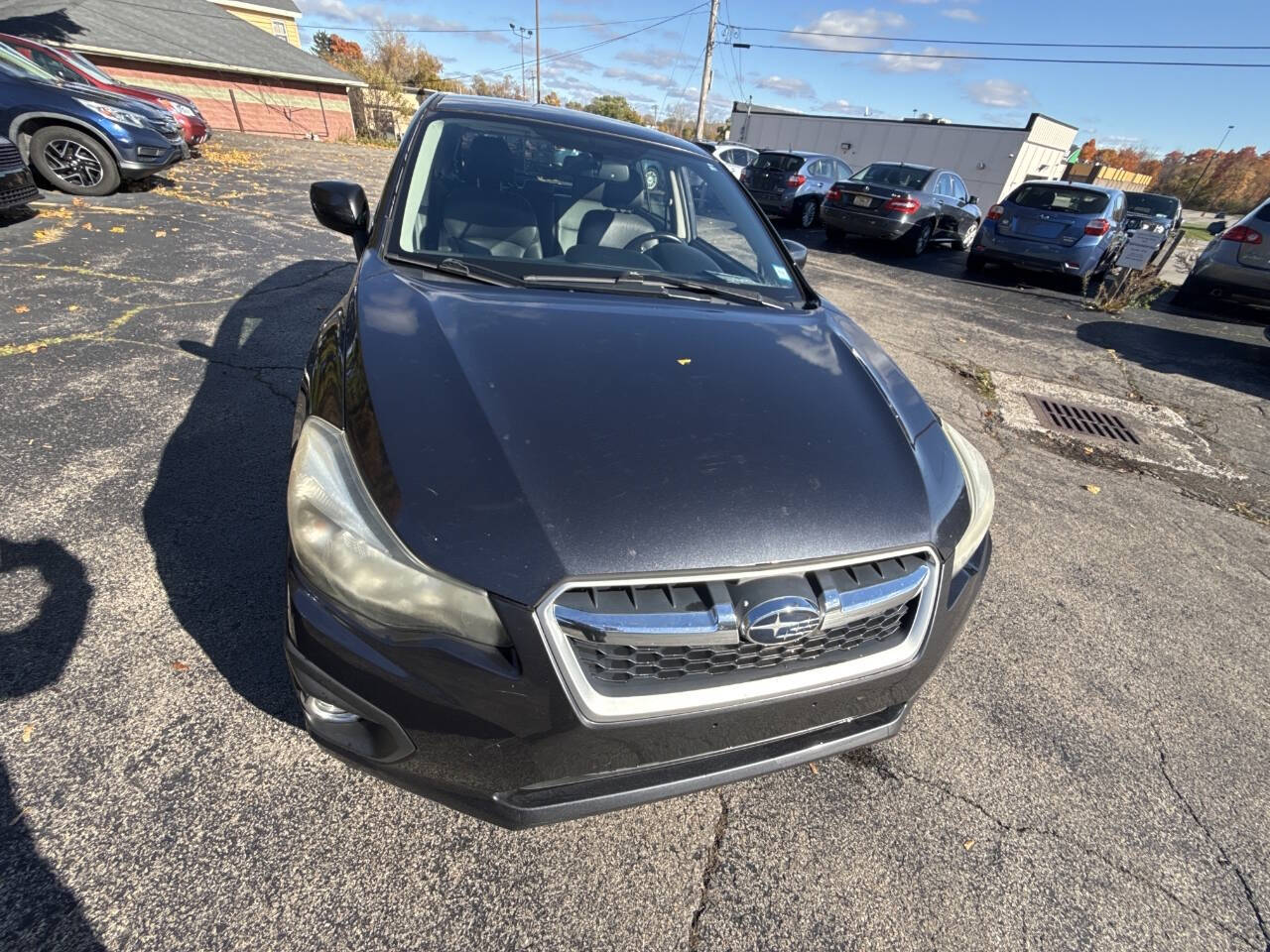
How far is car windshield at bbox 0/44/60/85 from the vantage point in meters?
7.24

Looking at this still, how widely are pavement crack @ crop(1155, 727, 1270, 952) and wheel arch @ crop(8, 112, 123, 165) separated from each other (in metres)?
11.1

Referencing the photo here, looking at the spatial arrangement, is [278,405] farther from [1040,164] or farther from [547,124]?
[1040,164]

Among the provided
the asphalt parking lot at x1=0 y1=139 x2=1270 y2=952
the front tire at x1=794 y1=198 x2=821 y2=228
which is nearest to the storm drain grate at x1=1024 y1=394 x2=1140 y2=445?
the asphalt parking lot at x1=0 y1=139 x2=1270 y2=952

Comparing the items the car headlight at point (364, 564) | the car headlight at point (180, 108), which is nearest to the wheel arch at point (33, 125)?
the car headlight at point (180, 108)

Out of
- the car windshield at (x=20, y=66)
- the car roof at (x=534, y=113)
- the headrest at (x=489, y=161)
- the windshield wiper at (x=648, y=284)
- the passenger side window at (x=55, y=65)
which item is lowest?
the passenger side window at (x=55, y=65)

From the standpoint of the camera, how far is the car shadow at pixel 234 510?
6.39ft

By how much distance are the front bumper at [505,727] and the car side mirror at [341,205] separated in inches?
76.1

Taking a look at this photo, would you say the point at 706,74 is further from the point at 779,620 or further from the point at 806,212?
the point at 779,620

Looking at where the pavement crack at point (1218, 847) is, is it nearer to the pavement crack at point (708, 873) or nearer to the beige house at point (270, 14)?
the pavement crack at point (708, 873)

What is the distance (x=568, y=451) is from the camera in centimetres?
134

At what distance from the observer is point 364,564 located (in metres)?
1.21

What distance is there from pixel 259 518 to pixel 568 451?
185 cm

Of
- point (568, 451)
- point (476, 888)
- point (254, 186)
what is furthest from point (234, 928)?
point (254, 186)

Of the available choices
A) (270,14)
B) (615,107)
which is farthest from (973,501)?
(615,107)
